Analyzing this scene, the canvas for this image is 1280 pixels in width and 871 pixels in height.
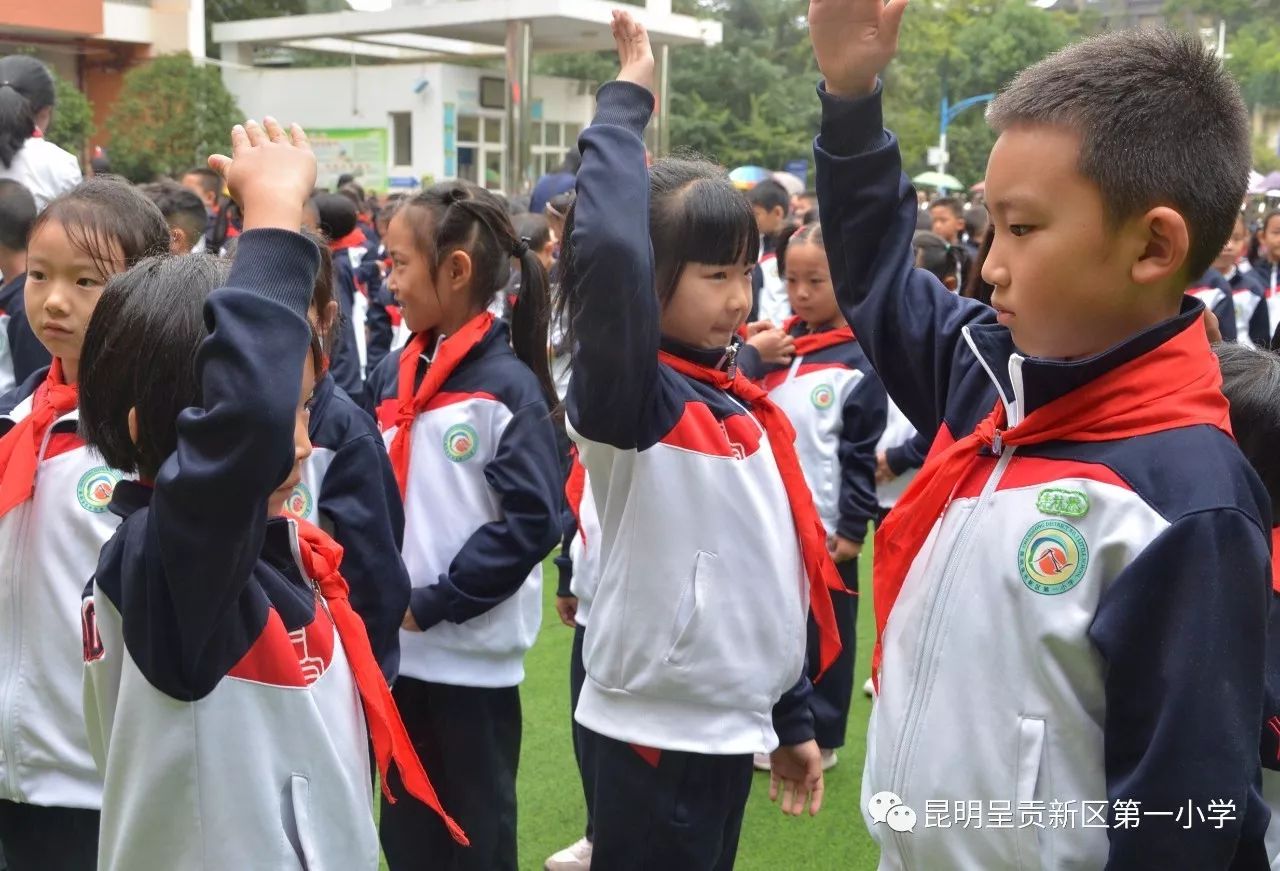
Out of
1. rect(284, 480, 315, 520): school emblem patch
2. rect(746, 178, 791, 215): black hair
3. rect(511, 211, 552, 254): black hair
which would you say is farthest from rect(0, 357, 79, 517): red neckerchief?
rect(746, 178, 791, 215): black hair

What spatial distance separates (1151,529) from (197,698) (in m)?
1.05

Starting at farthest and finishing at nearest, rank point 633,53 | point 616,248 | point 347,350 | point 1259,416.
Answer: point 347,350 → point 1259,416 → point 633,53 → point 616,248

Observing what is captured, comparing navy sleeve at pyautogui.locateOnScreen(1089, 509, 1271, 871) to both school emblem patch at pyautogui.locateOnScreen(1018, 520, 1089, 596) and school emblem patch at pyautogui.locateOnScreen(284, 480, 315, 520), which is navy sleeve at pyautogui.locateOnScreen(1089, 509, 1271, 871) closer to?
school emblem patch at pyautogui.locateOnScreen(1018, 520, 1089, 596)

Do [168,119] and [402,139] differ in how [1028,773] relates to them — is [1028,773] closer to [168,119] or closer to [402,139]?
[168,119]

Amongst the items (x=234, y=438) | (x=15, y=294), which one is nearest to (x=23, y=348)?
(x=15, y=294)

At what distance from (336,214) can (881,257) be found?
17.1 feet

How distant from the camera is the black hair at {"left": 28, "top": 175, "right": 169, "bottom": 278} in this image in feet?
7.24

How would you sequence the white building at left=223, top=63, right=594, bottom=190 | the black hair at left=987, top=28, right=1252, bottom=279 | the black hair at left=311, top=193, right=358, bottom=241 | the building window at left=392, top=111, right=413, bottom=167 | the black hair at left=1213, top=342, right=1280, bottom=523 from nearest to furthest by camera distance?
the black hair at left=987, top=28, right=1252, bottom=279 < the black hair at left=1213, top=342, right=1280, bottom=523 < the black hair at left=311, top=193, right=358, bottom=241 < the white building at left=223, top=63, right=594, bottom=190 < the building window at left=392, top=111, right=413, bottom=167

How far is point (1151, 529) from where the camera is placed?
49.8 inches

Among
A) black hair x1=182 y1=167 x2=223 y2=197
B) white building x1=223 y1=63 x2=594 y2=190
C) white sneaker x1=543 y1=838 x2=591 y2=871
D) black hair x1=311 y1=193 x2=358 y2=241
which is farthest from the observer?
white building x1=223 y1=63 x2=594 y2=190

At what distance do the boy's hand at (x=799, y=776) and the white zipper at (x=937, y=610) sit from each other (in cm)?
75

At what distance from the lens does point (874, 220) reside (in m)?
1.65

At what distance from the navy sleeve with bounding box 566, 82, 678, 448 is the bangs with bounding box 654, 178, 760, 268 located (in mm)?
315

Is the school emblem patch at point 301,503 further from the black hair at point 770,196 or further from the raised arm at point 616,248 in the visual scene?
the black hair at point 770,196
